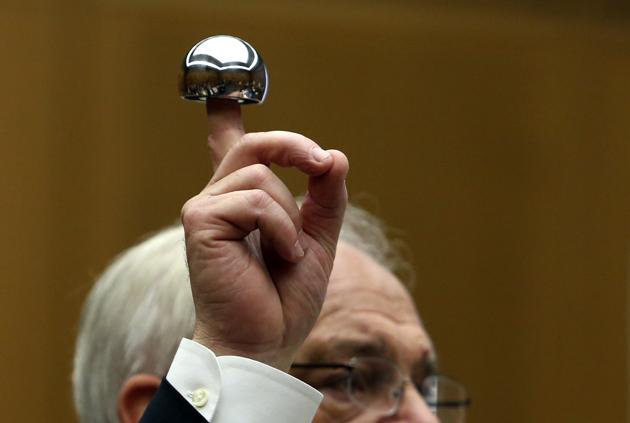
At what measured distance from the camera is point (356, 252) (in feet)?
7.06

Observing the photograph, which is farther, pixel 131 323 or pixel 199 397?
pixel 131 323

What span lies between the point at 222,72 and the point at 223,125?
72mm

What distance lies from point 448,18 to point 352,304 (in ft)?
7.29

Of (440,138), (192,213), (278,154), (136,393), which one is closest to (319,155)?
(278,154)

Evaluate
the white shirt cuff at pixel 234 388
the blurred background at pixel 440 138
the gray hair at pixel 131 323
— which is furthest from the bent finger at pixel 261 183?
the blurred background at pixel 440 138

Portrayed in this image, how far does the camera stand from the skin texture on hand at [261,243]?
1.31 m

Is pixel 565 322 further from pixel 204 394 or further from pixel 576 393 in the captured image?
pixel 204 394

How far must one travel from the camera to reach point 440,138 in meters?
4.13

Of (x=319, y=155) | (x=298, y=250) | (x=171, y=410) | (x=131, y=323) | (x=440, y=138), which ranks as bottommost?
(x=440, y=138)

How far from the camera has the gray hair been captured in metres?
1.93

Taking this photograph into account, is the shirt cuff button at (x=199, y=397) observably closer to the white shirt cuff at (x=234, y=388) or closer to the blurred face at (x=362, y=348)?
the white shirt cuff at (x=234, y=388)

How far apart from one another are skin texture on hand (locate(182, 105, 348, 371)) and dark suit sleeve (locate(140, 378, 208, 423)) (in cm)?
8

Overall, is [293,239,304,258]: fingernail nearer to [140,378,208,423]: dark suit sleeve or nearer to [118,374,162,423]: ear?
[140,378,208,423]: dark suit sleeve

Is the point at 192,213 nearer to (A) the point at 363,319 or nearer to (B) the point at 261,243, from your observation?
(B) the point at 261,243
